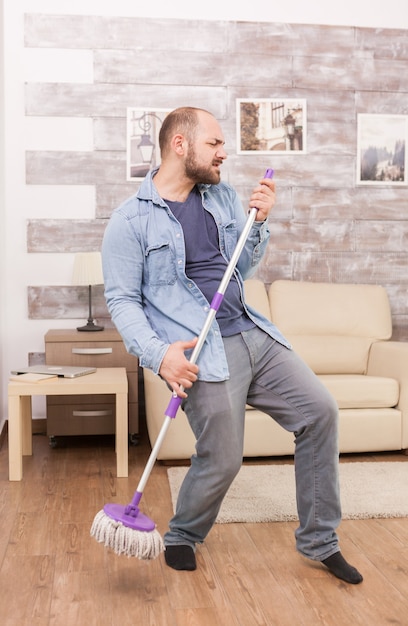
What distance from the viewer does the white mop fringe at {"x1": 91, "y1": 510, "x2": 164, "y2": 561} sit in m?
1.99

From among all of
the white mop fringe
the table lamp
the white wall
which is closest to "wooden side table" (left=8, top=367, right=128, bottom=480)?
the table lamp

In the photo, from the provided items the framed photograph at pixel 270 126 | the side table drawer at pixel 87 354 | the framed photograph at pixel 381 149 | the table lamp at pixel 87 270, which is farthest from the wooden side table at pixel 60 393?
the framed photograph at pixel 381 149

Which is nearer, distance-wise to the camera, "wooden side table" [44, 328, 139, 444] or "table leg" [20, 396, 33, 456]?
"table leg" [20, 396, 33, 456]

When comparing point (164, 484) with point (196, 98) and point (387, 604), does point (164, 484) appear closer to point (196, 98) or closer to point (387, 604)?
point (387, 604)

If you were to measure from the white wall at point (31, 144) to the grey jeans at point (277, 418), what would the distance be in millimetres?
2247

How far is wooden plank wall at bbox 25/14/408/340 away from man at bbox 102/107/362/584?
209 centimetres

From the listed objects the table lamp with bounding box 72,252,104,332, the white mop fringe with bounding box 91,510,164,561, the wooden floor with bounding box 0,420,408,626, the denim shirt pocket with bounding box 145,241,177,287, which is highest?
the denim shirt pocket with bounding box 145,241,177,287

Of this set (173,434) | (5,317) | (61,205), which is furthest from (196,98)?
(173,434)

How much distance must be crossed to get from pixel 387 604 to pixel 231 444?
59cm

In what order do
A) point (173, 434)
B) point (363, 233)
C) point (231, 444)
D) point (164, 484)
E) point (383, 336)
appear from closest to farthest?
point (231, 444) < point (164, 484) < point (173, 434) < point (383, 336) < point (363, 233)

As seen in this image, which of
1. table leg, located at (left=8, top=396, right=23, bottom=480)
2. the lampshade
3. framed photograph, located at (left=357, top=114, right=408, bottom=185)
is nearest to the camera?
table leg, located at (left=8, top=396, right=23, bottom=480)

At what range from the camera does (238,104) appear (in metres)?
4.30

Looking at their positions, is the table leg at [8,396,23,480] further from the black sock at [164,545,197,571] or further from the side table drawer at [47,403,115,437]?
the black sock at [164,545,197,571]

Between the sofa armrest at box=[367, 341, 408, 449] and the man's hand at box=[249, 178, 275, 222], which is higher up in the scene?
the man's hand at box=[249, 178, 275, 222]
